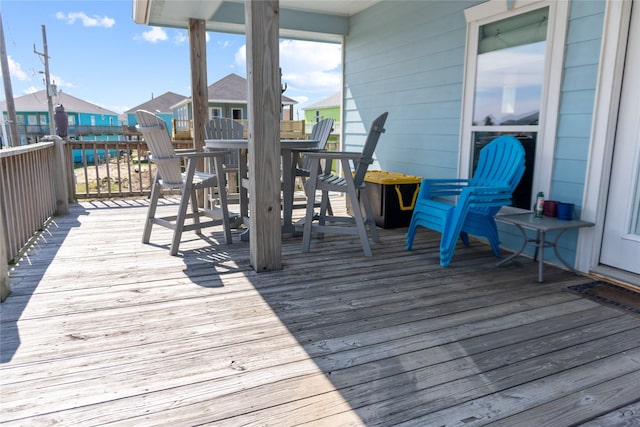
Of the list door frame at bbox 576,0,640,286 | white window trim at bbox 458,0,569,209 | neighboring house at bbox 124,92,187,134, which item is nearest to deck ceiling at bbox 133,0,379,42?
white window trim at bbox 458,0,569,209

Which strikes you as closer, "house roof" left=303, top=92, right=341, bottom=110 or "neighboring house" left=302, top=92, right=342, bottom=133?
"neighboring house" left=302, top=92, right=342, bottom=133

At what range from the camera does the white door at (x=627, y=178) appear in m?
2.62

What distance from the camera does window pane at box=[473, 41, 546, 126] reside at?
10.6ft

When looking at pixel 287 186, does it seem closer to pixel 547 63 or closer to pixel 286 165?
pixel 286 165

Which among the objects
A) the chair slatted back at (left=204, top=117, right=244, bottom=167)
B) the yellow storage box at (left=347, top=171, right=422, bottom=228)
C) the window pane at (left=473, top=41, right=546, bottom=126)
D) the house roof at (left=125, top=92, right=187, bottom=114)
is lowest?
the yellow storage box at (left=347, top=171, right=422, bottom=228)

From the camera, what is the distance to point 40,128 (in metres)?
27.2

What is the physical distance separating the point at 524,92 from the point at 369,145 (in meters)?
1.31

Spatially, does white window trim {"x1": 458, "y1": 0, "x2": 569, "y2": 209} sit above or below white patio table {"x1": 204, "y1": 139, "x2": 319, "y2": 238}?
above

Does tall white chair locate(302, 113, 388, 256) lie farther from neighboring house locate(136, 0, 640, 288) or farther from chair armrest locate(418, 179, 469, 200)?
neighboring house locate(136, 0, 640, 288)

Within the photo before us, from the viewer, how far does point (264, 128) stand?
2.70 meters

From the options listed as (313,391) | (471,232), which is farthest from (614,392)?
(471,232)

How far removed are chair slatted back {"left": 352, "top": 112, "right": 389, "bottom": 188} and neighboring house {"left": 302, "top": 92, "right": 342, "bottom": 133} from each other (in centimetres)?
1765

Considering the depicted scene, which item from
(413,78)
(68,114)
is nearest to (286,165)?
(413,78)

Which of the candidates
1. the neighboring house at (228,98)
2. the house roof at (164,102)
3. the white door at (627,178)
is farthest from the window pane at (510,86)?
the house roof at (164,102)
